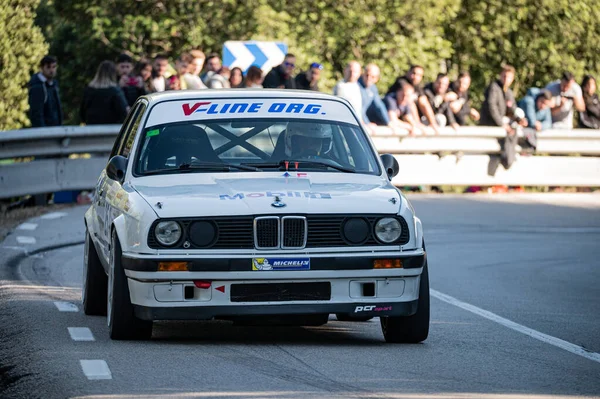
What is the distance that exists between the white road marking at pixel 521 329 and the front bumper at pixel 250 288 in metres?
1.25

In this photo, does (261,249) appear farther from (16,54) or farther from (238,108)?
(16,54)

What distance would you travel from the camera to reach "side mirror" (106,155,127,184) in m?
10.1

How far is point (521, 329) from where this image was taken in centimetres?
1038

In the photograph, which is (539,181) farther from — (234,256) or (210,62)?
(234,256)

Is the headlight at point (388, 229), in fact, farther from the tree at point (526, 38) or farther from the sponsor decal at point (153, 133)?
the tree at point (526, 38)

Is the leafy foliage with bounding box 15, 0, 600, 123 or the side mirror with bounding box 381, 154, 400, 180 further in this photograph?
the leafy foliage with bounding box 15, 0, 600, 123

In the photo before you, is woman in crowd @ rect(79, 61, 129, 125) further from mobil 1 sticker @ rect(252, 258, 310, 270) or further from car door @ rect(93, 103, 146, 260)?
mobil 1 sticker @ rect(252, 258, 310, 270)

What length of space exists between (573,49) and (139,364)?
25.2 meters

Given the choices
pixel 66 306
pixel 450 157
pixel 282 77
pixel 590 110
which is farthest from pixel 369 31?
pixel 66 306

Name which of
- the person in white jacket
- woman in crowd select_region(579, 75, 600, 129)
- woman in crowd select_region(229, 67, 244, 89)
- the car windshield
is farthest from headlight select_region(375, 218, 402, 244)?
woman in crowd select_region(579, 75, 600, 129)

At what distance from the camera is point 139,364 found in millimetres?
8305

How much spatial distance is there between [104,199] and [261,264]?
81.0 inches

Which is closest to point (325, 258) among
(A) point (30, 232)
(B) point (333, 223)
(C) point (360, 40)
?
(B) point (333, 223)

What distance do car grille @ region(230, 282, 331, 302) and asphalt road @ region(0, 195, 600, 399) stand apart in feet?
1.02
